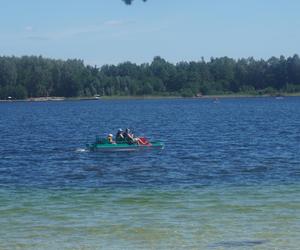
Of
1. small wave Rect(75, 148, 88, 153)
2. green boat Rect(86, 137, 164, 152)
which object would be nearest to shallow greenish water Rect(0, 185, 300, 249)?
green boat Rect(86, 137, 164, 152)

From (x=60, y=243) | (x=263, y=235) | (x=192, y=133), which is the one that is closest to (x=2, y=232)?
(x=60, y=243)

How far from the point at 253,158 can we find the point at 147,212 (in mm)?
19613

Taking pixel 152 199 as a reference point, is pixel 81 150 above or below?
below

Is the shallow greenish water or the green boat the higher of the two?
the shallow greenish water

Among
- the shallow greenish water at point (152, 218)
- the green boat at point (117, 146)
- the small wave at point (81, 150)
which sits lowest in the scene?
the small wave at point (81, 150)

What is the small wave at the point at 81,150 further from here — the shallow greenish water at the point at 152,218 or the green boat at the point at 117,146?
the shallow greenish water at the point at 152,218

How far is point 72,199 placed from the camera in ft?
83.9

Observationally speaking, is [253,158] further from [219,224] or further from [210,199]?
[219,224]

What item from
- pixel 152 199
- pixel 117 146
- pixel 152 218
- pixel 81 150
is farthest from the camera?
pixel 81 150

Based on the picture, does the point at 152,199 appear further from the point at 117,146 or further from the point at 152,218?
the point at 117,146

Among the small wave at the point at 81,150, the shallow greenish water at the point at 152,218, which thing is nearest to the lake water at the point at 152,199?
the shallow greenish water at the point at 152,218

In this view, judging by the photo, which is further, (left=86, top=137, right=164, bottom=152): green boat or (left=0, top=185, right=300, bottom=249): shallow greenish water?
(left=86, top=137, right=164, bottom=152): green boat

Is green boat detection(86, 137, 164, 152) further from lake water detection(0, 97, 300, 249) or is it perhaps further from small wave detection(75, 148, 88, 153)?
lake water detection(0, 97, 300, 249)

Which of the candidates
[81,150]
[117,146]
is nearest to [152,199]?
[117,146]
